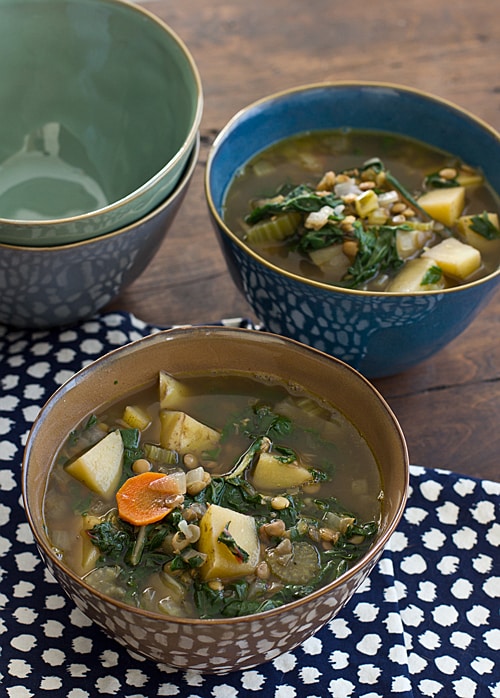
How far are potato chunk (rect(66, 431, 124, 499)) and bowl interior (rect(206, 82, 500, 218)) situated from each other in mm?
901

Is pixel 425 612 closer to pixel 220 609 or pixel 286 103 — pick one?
pixel 220 609

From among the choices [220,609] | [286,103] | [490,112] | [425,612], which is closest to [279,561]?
[220,609]

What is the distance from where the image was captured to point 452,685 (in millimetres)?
1914

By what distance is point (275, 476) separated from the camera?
1920 mm

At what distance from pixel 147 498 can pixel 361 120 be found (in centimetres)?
141

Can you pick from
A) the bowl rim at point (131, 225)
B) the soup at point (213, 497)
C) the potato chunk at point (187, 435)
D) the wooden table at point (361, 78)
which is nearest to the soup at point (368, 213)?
the bowl rim at point (131, 225)

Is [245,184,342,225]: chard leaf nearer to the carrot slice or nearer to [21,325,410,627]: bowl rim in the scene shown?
[21,325,410,627]: bowl rim

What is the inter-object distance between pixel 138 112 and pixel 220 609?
1623mm

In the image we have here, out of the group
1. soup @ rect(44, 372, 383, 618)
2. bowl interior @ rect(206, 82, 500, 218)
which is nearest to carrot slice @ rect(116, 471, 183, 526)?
soup @ rect(44, 372, 383, 618)

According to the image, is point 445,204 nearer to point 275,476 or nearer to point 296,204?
point 296,204

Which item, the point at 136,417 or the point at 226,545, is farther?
the point at 136,417

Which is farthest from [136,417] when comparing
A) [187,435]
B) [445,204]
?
[445,204]

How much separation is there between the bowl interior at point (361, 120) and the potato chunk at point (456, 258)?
1.06 ft

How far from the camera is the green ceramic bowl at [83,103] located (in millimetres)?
2693
